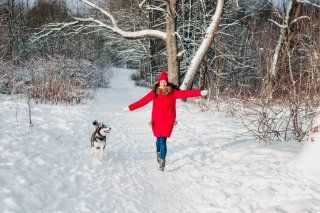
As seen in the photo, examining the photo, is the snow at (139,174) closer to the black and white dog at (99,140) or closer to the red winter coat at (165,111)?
the black and white dog at (99,140)

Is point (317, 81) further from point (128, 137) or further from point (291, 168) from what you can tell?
point (128, 137)

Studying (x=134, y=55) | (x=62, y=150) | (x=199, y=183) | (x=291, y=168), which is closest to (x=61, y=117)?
(x=62, y=150)

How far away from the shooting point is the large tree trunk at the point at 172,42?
1333cm

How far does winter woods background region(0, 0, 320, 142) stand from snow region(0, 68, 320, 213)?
1057mm

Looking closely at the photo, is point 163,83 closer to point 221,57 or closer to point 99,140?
point 99,140

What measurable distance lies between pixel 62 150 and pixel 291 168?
4032 mm

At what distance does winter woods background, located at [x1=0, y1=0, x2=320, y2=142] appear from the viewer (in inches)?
258

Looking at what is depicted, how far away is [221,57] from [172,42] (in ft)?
7.37

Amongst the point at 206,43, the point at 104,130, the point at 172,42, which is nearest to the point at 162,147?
the point at 104,130

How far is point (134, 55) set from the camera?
2877 cm

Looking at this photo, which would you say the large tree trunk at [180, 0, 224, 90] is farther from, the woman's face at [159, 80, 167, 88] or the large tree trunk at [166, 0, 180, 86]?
the woman's face at [159, 80, 167, 88]

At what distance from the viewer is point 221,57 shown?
13.8 m

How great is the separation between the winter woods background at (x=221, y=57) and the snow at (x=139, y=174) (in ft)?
3.47

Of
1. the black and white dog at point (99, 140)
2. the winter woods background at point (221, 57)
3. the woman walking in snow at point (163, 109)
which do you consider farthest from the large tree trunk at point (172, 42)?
the black and white dog at point (99, 140)
